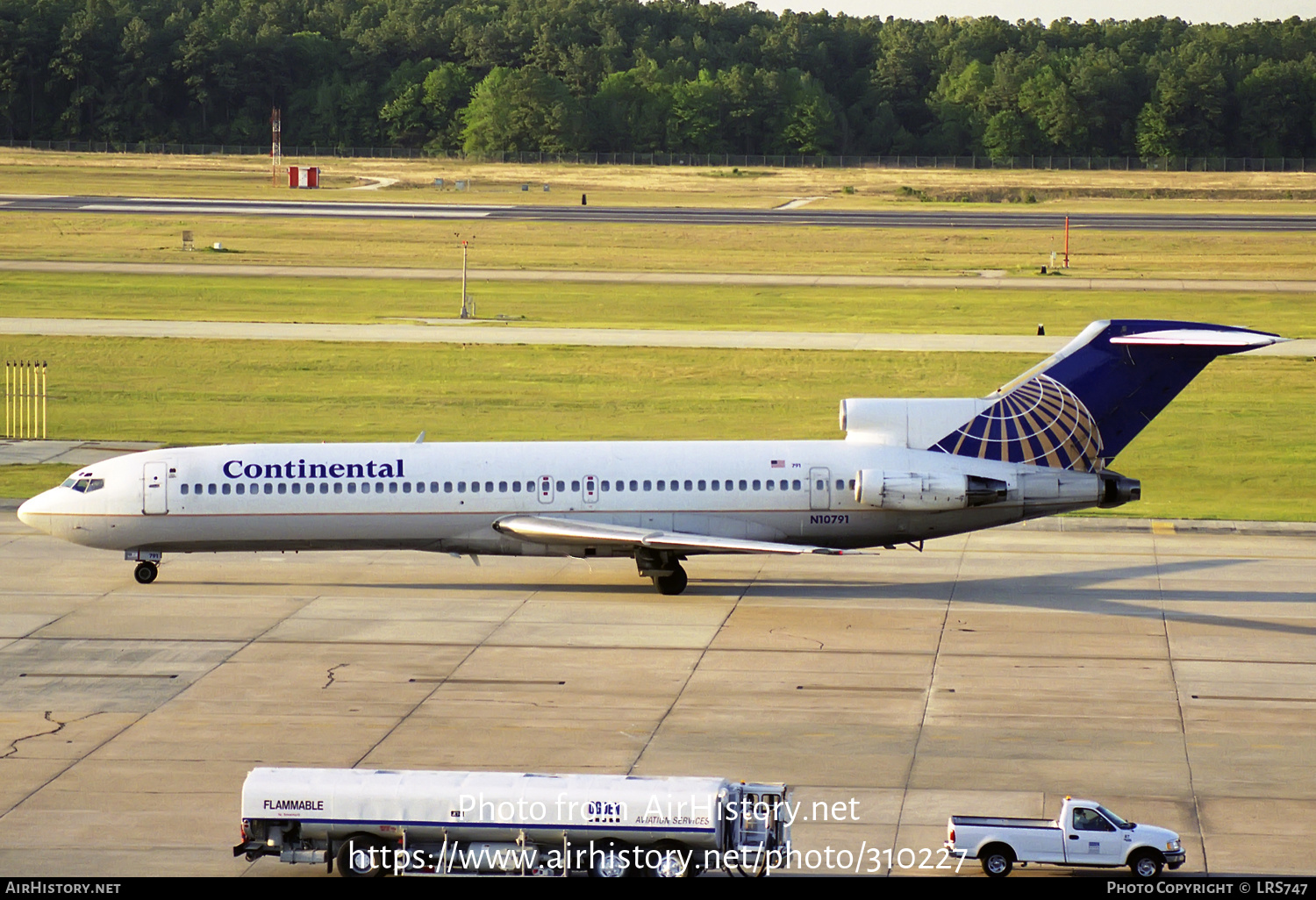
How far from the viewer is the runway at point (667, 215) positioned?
125 meters

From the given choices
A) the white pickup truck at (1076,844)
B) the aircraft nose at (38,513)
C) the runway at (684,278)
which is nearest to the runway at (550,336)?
the runway at (684,278)

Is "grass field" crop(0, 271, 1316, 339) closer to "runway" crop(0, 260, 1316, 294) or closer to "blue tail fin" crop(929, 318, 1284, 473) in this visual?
"runway" crop(0, 260, 1316, 294)

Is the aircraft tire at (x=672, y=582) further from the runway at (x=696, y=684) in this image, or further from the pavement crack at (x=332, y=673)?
the pavement crack at (x=332, y=673)

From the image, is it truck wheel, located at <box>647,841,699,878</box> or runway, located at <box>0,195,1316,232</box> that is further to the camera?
runway, located at <box>0,195,1316,232</box>

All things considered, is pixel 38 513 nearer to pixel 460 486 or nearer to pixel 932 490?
pixel 460 486

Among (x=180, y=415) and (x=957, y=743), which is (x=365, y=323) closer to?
(x=180, y=415)

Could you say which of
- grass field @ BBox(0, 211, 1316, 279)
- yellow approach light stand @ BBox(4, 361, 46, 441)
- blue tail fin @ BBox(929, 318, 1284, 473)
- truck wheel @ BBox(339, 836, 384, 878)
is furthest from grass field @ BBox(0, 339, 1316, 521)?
truck wheel @ BBox(339, 836, 384, 878)

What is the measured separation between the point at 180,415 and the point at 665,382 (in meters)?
18.7

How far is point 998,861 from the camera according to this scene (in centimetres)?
2077

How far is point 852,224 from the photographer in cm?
12506

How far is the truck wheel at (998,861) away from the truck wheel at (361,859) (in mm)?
7597

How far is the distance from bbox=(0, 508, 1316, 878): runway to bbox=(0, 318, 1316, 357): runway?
100.0 ft

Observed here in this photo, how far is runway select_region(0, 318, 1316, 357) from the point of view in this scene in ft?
237

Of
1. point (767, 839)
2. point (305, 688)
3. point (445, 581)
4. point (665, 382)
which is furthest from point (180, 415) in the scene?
point (767, 839)
